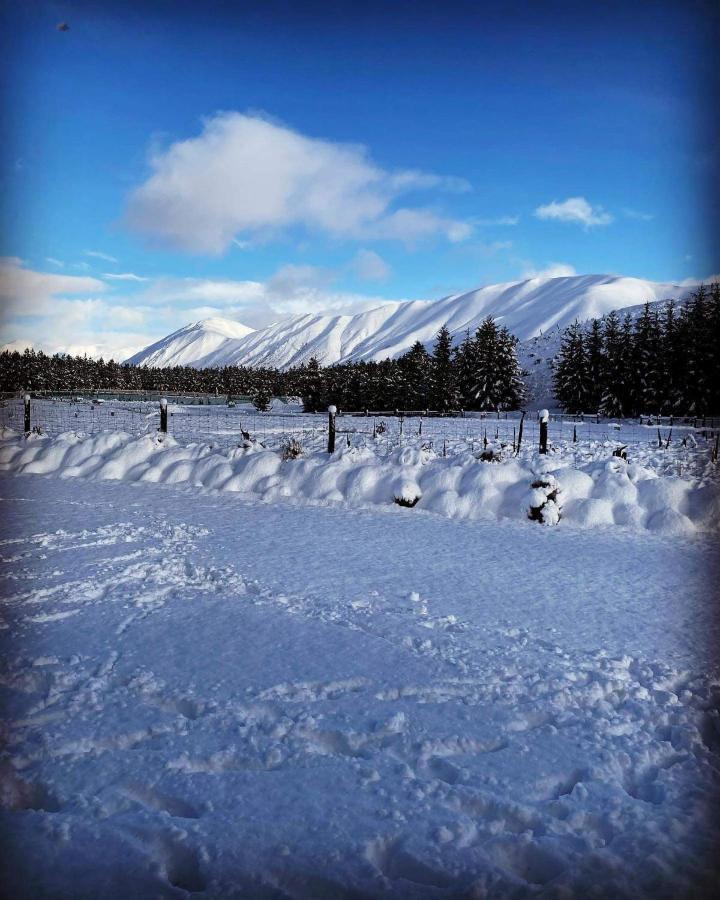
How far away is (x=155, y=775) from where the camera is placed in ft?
8.71

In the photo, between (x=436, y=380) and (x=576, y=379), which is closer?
(x=436, y=380)

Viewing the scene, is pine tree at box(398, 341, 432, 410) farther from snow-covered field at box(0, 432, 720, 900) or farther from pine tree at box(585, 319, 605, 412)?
snow-covered field at box(0, 432, 720, 900)

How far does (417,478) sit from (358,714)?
21.6ft

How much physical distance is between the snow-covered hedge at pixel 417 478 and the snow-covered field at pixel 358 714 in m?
0.67

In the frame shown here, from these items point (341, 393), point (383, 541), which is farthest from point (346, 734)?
point (341, 393)

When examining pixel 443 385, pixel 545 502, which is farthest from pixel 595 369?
pixel 545 502

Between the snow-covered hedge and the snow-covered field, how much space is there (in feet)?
2.19

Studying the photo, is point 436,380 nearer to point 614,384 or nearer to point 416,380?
point 416,380

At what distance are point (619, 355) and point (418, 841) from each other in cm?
4461

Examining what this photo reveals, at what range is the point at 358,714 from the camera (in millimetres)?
3191

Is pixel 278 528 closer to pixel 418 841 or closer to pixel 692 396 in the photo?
pixel 418 841

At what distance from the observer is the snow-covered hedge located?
7.91 m

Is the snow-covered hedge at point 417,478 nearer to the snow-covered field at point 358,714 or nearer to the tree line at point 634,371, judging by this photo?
the snow-covered field at point 358,714

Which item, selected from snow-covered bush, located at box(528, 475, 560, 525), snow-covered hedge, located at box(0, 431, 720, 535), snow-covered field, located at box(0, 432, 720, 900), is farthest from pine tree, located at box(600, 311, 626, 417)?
snow-covered field, located at box(0, 432, 720, 900)
